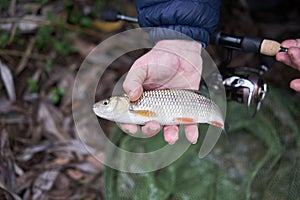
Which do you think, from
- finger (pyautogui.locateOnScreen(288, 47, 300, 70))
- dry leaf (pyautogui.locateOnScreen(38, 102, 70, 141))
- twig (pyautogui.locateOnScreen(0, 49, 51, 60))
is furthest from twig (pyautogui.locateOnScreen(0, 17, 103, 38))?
finger (pyautogui.locateOnScreen(288, 47, 300, 70))

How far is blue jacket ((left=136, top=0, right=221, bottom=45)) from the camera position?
5.48 ft

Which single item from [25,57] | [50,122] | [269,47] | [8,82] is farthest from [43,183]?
[269,47]

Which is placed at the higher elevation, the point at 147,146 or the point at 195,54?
the point at 195,54

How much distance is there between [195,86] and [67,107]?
3.24 ft

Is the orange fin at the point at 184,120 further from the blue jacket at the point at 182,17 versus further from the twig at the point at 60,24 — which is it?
the twig at the point at 60,24

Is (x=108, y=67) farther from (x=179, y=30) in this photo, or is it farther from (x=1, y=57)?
(x=179, y=30)

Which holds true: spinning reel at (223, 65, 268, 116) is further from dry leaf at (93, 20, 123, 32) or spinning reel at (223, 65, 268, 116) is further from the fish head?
dry leaf at (93, 20, 123, 32)

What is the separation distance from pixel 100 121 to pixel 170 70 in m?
0.85

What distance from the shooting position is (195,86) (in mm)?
1743

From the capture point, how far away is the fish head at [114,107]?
150 cm

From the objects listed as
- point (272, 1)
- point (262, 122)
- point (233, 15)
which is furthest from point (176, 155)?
point (272, 1)

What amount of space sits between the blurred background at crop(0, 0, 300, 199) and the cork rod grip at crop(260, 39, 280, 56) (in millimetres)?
220

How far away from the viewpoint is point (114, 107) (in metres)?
1.51

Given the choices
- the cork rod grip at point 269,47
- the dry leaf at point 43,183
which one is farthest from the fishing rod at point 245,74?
the dry leaf at point 43,183
